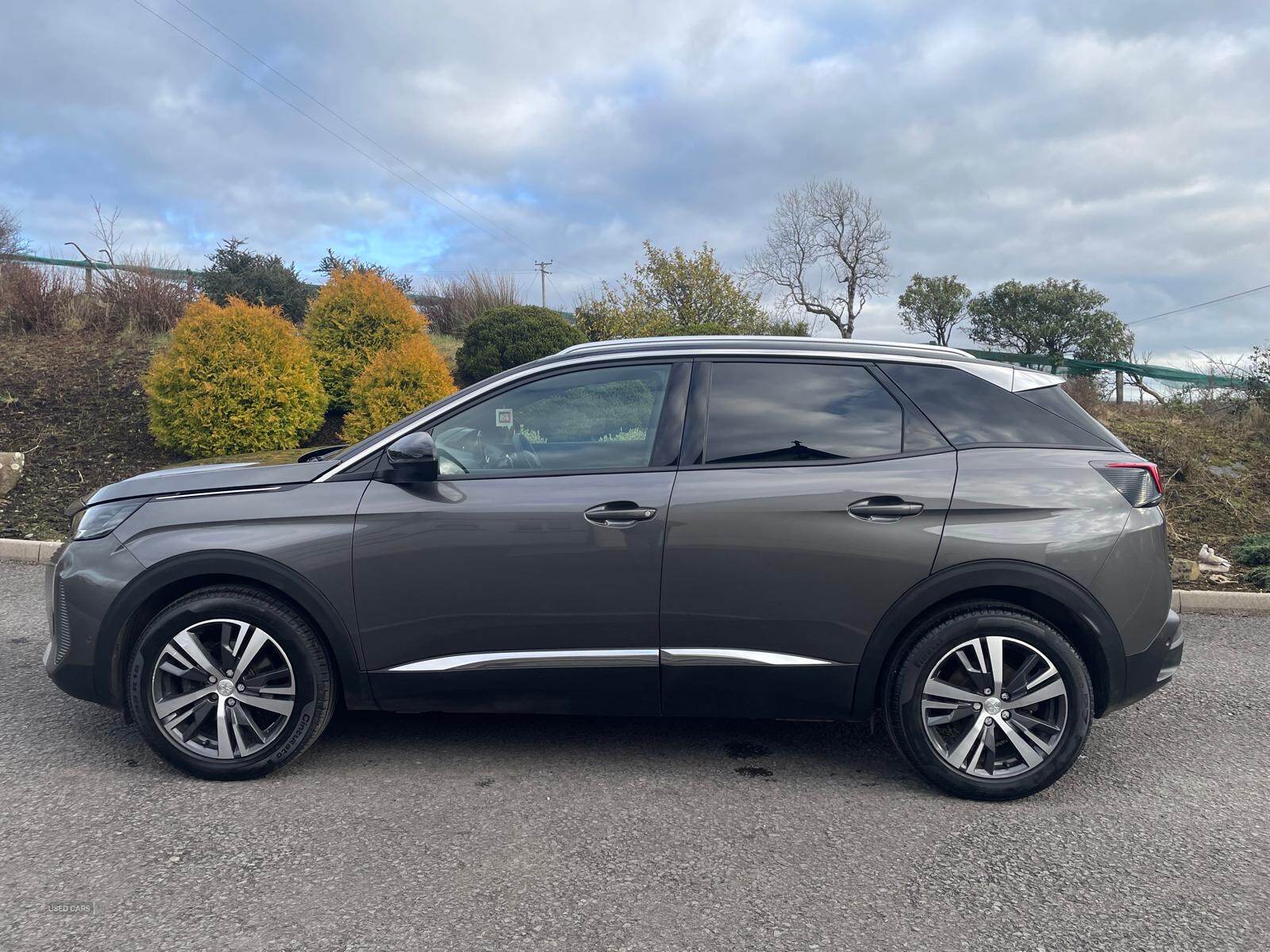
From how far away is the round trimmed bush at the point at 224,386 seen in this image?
9.90m

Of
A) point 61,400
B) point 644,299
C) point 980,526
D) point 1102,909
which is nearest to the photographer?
point 1102,909

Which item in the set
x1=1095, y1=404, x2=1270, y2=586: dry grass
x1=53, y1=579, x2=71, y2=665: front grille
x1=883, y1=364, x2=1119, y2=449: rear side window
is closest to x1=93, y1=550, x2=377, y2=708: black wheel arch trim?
x1=53, y1=579, x2=71, y2=665: front grille

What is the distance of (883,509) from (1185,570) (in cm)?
569

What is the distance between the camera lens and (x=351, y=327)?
11.6 meters

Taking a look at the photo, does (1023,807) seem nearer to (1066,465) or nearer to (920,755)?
(920,755)

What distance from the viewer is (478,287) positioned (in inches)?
777

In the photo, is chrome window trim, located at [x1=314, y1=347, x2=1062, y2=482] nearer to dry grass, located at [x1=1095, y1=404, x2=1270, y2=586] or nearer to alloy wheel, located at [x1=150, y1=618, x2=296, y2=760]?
alloy wheel, located at [x1=150, y1=618, x2=296, y2=760]

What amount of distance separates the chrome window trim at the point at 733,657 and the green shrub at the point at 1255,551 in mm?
6351

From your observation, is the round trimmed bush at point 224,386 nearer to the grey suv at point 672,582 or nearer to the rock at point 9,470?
the rock at point 9,470

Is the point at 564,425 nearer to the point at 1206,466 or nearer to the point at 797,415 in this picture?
the point at 797,415

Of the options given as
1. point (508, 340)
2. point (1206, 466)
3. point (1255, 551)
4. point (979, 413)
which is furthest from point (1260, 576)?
point (508, 340)

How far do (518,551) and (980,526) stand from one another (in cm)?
181

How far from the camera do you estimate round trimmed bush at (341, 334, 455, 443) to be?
410 inches

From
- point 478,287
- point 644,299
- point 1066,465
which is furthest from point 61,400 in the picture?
point 1066,465
